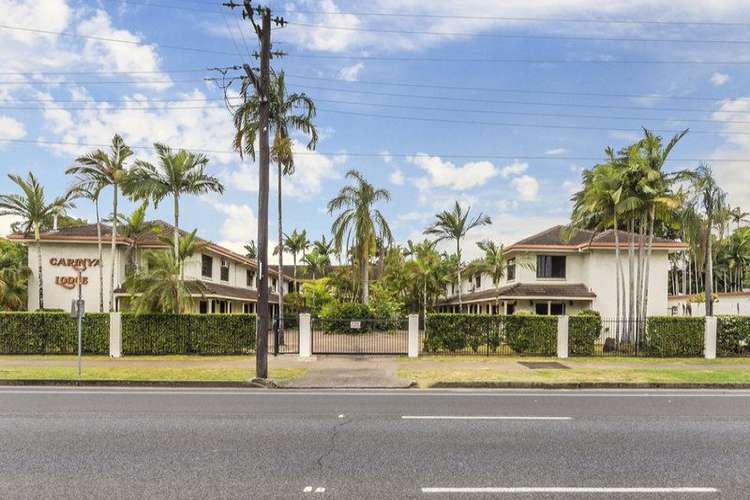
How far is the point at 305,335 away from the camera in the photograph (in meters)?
20.3

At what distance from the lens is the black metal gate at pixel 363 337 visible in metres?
20.9

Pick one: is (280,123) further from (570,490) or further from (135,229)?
(570,490)

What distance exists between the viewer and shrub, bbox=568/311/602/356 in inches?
827

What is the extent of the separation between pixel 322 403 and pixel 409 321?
9.64 metres

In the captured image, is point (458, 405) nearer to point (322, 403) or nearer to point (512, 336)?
point (322, 403)

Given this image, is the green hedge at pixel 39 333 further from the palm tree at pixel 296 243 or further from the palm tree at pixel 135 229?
the palm tree at pixel 296 243

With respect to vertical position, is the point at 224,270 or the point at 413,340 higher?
the point at 224,270

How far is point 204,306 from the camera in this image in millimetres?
34469

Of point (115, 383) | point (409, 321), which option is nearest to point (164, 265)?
point (115, 383)

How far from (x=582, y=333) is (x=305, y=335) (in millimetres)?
10333

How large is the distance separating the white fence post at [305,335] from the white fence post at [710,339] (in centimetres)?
1468

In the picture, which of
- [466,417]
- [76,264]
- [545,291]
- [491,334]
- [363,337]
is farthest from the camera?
[545,291]

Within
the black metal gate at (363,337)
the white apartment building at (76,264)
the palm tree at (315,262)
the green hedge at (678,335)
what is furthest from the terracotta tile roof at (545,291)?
the palm tree at (315,262)

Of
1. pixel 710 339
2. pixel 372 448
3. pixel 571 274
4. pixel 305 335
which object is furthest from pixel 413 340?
pixel 571 274
